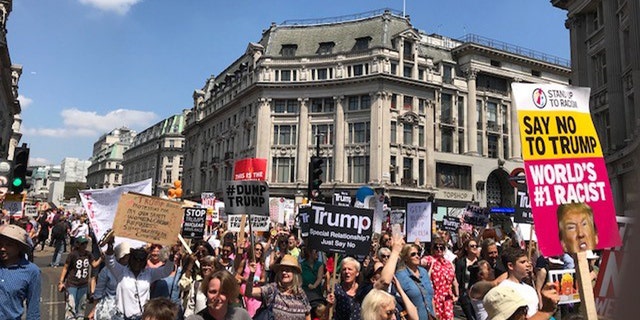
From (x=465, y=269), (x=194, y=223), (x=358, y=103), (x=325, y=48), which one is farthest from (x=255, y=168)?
(x=325, y=48)

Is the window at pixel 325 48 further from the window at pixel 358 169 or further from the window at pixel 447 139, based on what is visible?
the window at pixel 447 139

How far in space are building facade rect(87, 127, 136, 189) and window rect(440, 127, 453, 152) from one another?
108 meters

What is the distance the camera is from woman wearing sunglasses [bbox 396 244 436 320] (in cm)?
604

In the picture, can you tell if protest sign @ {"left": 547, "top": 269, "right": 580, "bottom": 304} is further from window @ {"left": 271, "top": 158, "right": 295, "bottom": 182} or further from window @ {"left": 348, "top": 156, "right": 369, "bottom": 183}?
window @ {"left": 271, "top": 158, "right": 295, "bottom": 182}

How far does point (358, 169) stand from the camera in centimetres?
4709

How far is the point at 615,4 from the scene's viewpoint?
27.3 meters

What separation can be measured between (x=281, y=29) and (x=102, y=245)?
49.3 m

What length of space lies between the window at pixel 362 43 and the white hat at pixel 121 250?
4396 centimetres

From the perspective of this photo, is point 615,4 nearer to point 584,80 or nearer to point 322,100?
point 584,80

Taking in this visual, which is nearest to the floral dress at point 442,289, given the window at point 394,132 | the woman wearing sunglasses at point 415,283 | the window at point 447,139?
the woman wearing sunglasses at point 415,283

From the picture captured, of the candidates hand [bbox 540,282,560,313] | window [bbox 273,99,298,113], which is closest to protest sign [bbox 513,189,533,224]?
hand [bbox 540,282,560,313]

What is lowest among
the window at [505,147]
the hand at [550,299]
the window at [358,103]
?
the hand at [550,299]

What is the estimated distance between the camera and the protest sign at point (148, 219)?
7.59 meters

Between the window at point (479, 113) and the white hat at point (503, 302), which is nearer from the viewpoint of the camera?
the white hat at point (503, 302)
